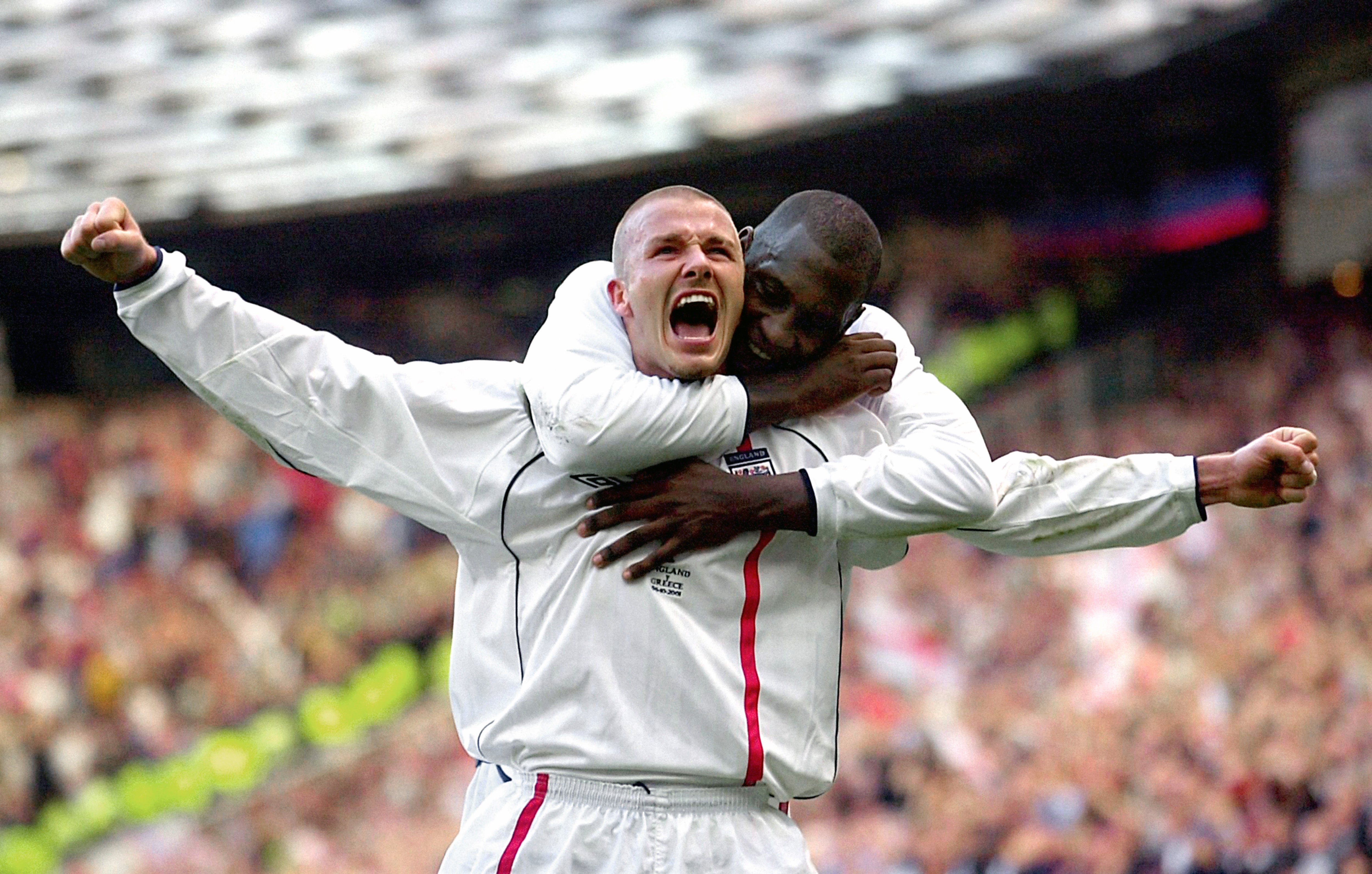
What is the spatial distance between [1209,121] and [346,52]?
7633 millimetres

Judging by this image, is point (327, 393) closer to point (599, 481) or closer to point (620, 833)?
point (599, 481)

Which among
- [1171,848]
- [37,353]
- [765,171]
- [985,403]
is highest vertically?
[765,171]

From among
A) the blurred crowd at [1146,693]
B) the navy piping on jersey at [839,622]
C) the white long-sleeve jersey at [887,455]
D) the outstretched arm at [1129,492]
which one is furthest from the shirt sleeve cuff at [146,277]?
the blurred crowd at [1146,693]

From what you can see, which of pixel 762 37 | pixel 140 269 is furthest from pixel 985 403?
pixel 140 269

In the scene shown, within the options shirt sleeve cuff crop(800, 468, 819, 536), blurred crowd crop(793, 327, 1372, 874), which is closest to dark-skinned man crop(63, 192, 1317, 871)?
shirt sleeve cuff crop(800, 468, 819, 536)

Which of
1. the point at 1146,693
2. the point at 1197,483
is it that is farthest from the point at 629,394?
the point at 1146,693

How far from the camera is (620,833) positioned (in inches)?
105

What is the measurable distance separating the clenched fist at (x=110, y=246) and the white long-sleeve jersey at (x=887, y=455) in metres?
0.63

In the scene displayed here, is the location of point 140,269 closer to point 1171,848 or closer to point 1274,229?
point 1171,848

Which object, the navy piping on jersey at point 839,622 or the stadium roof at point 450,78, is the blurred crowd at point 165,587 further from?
the navy piping on jersey at point 839,622

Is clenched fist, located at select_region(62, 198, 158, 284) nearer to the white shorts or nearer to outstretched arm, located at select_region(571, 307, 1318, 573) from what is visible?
outstretched arm, located at select_region(571, 307, 1318, 573)

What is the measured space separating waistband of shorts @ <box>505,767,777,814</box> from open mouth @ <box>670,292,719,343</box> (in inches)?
28.5

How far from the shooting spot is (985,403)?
50.3 feet

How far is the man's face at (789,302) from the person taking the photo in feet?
8.83
